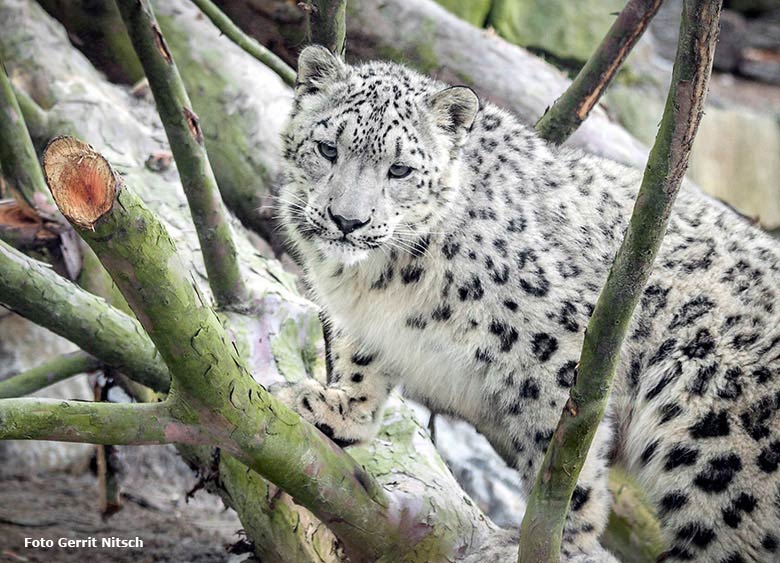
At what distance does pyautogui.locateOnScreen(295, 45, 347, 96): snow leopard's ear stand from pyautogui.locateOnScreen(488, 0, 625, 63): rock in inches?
285

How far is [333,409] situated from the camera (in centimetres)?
435

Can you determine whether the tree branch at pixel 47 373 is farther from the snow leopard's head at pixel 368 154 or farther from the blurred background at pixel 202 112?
the snow leopard's head at pixel 368 154

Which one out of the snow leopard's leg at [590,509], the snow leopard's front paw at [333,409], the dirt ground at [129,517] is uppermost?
the snow leopard's leg at [590,509]

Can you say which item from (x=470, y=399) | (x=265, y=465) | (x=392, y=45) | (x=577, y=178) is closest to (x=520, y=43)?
(x=392, y=45)

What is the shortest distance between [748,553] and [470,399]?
4.26 ft

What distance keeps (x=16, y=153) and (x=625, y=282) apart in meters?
3.53

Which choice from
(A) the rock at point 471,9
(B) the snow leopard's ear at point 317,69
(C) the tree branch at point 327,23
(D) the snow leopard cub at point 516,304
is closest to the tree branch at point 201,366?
(D) the snow leopard cub at point 516,304

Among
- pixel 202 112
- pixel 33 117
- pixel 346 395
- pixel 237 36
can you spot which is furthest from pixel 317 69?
pixel 202 112

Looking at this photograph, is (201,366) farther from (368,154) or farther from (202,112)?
(202,112)

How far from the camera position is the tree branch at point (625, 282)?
244cm

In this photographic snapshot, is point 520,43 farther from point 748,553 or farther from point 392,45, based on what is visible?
point 748,553

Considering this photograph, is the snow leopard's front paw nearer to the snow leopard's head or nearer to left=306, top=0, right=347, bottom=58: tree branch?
the snow leopard's head

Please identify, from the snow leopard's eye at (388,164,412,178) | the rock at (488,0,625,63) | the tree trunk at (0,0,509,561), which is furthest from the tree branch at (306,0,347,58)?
the rock at (488,0,625,63)

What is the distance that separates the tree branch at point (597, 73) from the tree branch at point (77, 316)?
240 cm
